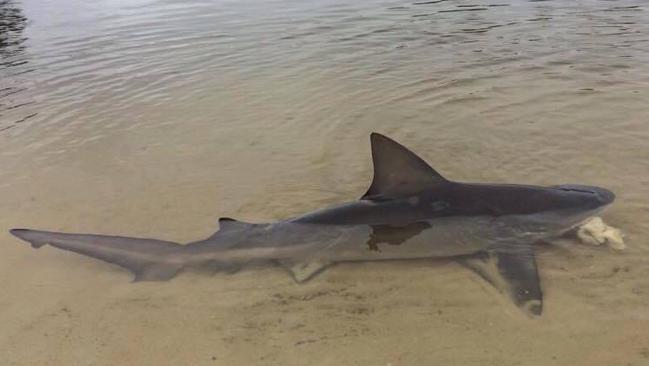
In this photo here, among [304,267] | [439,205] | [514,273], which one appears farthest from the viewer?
[439,205]

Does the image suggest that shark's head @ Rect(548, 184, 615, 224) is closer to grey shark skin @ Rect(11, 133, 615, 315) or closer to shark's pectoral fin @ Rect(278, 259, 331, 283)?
grey shark skin @ Rect(11, 133, 615, 315)

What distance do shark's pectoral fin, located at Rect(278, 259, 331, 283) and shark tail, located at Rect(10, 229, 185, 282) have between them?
2.94 feet

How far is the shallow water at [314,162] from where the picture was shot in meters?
4.02

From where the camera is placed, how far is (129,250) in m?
4.73

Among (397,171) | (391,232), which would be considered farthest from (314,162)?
(391,232)

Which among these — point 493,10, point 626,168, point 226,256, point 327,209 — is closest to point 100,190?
point 226,256

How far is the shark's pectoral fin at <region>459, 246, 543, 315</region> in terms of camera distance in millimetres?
4102

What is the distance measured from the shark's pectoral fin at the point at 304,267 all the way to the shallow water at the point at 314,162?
0.10 m

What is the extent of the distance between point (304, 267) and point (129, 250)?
1488 mm

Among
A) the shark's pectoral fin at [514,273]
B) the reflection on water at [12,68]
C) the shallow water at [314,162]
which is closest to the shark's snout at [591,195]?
the shallow water at [314,162]

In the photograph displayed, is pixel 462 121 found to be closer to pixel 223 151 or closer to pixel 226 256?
pixel 223 151

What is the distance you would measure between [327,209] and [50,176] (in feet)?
12.9

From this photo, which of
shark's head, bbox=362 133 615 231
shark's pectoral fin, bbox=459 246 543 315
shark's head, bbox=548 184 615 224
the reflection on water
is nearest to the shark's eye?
shark's head, bbox=362 133 615 231

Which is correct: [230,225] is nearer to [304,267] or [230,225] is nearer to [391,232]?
[304,267]
